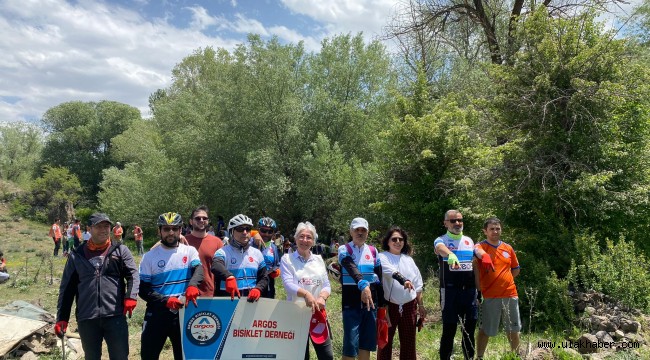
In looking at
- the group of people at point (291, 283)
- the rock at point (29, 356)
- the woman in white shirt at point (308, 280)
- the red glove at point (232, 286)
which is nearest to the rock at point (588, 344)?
the group of people at point (291, 283)

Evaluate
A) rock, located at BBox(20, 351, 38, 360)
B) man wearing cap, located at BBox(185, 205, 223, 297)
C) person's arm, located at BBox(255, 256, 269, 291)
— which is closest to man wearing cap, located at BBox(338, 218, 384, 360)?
person's arm, located at BBox(255, 256, 269, 291)

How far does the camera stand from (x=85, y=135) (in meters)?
59.1

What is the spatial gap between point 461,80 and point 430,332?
13725 millimetres

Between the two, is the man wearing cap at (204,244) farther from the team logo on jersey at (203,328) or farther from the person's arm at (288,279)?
the person's arm at (288,279)

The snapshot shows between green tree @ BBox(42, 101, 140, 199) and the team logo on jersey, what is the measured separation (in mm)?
57388

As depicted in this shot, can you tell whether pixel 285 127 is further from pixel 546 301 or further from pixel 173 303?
pixel 173 303

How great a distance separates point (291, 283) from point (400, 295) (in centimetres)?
124

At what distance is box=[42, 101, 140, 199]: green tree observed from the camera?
5684cm

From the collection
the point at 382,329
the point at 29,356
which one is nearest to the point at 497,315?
the point at 382,329

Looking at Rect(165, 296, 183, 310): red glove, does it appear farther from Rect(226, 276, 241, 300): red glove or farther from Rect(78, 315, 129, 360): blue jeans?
Rect(78, 315, 129, 360): blue jeans

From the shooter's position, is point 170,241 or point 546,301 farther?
point 546,301

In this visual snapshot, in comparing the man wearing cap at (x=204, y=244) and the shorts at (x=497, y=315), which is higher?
the man wearing cap at (x=204, y=244)

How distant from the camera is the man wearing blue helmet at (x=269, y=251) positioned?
5.16 metres

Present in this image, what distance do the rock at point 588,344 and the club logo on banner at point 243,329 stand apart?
3.65 m
